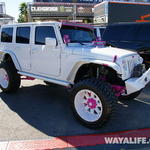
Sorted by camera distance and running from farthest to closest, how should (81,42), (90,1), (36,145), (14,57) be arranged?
(90,1) < (14,57) < (81,42) < (36,145)

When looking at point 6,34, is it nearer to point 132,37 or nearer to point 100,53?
point 100,53

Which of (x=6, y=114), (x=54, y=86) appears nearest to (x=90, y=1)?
(x=54, y=86)

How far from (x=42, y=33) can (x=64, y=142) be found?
2.50 meters

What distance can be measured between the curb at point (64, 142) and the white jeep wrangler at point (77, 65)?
286 millimetres

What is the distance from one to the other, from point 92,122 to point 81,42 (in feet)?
6.20

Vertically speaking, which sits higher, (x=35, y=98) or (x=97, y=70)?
(x=97, y=70)

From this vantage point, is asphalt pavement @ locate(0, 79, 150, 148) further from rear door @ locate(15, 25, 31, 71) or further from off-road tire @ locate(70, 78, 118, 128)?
rear door @ locate(15, 25, 31, 71)

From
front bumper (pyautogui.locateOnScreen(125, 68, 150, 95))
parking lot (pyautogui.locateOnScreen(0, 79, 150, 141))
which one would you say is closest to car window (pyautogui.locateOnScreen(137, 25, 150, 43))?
parking lot (pyautogui.locateOnScreen(0, 79, 150, 141))

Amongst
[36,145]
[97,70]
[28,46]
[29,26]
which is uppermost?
[29,26]

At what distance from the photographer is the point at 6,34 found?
4.70 m

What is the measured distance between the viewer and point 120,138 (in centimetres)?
273

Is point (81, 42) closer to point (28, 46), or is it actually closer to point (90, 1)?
point (28, 46)

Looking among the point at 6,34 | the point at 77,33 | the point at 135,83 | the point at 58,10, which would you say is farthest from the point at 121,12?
the point at 58,10

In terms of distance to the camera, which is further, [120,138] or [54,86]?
[54,86]
